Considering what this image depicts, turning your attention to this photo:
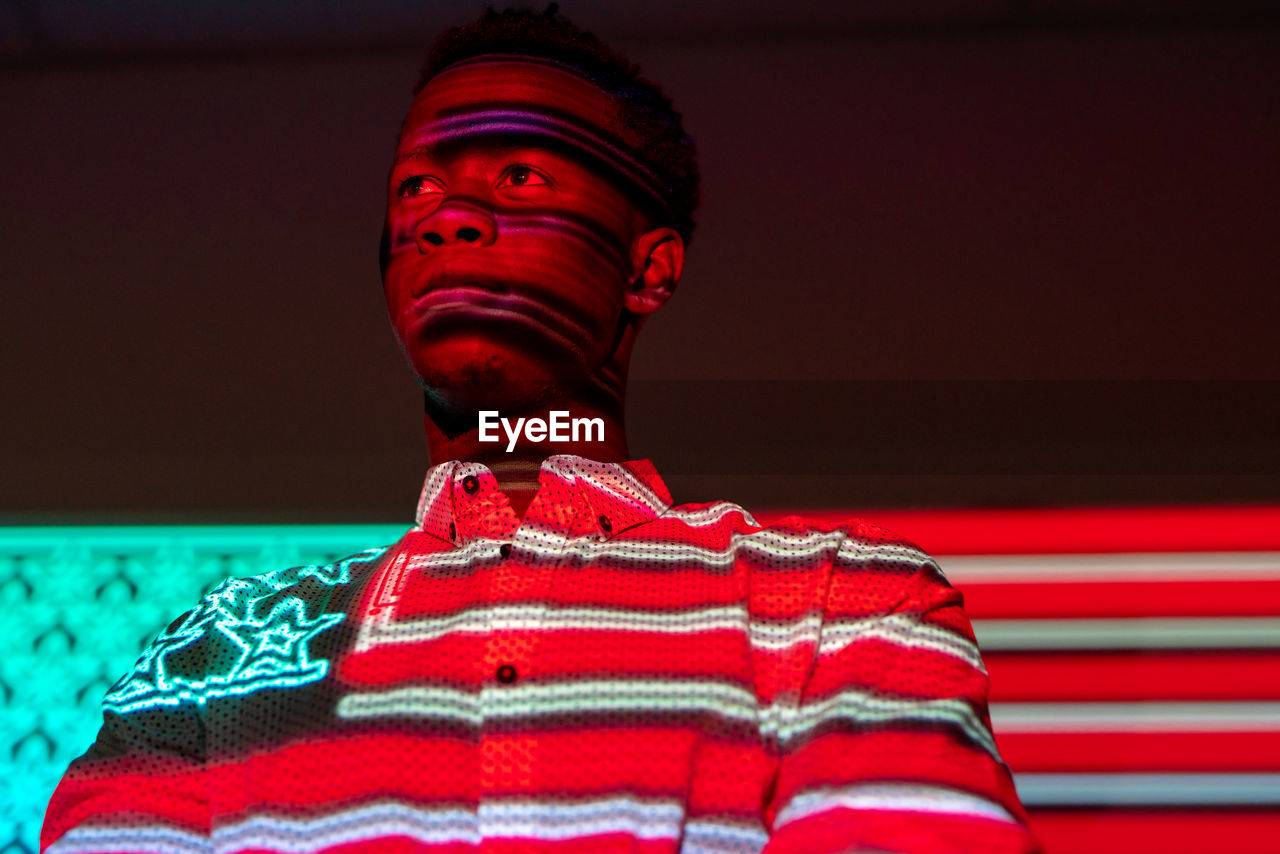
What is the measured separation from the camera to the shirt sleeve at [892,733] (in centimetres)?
101

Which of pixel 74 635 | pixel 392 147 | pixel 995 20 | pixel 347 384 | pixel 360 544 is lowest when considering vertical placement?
pixel 74 635

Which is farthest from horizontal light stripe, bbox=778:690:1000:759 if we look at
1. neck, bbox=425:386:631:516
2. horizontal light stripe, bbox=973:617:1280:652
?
horizontal light stripe, bbox=973:617:1280:652

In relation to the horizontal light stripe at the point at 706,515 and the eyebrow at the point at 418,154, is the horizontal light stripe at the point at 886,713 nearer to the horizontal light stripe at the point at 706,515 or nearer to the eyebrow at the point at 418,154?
the horizontal light stripe at the point at 706,515

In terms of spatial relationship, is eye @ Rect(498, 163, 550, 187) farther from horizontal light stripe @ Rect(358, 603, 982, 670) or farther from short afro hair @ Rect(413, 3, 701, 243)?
horizontal light stripe @ Rect(358, 603, 982, 670)

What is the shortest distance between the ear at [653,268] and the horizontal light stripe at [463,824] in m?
0.69

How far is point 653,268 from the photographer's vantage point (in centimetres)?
162

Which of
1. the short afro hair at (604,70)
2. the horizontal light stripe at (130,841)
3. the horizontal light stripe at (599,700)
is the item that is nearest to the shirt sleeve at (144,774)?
the horizontal light stripe at (130,841)

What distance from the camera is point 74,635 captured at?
1.77m

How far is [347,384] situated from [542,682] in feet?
2.94

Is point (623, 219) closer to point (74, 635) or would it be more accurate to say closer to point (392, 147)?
point (392, 147)

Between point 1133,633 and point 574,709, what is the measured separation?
2.94 feet

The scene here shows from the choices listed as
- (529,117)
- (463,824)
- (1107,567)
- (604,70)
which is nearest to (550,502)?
(463,824)

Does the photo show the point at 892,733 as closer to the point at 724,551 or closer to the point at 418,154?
the point at 724,551

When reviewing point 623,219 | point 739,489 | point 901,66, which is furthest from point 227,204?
point 901,66
